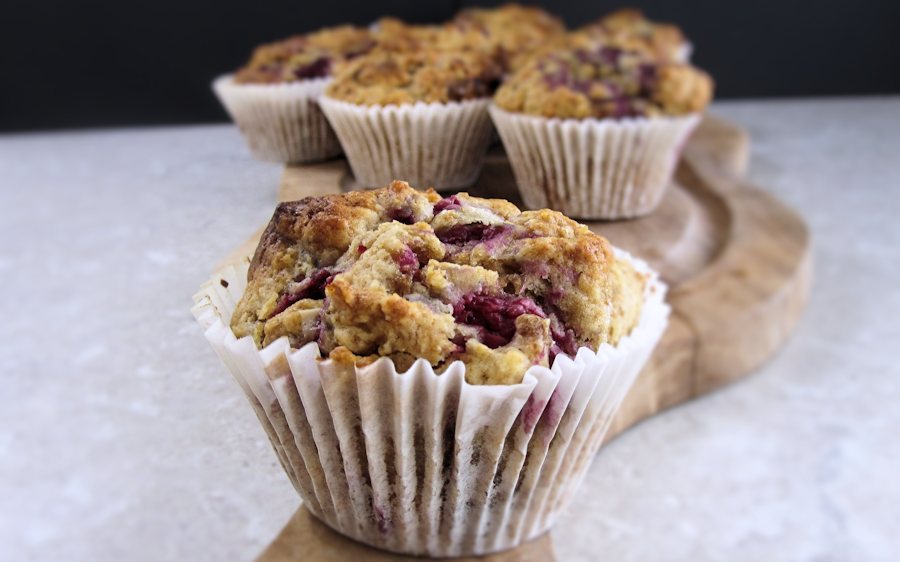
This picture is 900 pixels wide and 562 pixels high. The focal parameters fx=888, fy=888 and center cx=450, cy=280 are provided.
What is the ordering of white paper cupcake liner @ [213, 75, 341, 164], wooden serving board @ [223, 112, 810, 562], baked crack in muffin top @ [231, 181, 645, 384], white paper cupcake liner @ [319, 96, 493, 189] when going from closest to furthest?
baked crack in muffin top @ [231, 181, 645, 384], white paper cupcake liner @ [213, 75, 341, 164], white paper cupcake liner @ [319, 96, 493, 189], wooden serving board @ [223, 112, 810, 562]

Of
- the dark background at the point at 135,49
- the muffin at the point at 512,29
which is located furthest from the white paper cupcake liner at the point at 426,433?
the muffin at the point at 512,29

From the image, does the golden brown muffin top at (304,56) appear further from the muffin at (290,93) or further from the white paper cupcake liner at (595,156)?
the white paper cupcake liner at (595,156)

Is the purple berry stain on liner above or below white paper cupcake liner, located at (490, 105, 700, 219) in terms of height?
above

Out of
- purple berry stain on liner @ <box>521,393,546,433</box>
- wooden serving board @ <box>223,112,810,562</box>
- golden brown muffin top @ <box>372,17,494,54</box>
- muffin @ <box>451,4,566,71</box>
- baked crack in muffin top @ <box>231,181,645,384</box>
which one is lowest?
wooden serving board @ <box>223,112,810,562</box>

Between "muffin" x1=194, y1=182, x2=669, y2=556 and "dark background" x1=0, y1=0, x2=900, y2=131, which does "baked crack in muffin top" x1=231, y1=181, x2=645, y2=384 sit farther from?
"dark background" x1=0, y1=0, x2=900, y2=131

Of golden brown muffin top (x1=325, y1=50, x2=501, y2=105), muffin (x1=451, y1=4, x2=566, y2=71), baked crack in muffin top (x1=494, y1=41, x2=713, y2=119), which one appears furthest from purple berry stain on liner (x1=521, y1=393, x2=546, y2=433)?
muffin (x1=451, y1=4, x2=566, y2=71)

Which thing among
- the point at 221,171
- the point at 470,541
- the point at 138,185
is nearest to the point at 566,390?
the point at 470,541

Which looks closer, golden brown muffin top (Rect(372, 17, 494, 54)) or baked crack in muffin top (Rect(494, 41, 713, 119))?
baked crack in muffin top (Rect(494, 41, 713, 119))

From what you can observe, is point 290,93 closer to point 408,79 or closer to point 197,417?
point 408,79
